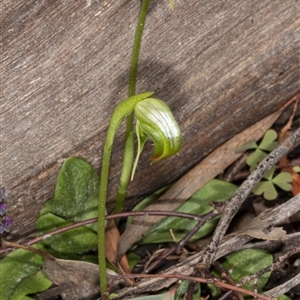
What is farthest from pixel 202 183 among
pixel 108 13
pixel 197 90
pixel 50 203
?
pixel 108 13

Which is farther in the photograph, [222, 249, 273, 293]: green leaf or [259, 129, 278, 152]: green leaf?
[259, 129, 278, 152]: green leaf

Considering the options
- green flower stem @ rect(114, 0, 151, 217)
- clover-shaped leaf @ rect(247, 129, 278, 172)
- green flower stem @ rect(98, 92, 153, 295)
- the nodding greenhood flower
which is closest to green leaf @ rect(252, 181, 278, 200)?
clover-shaped leaf @ rect(247, 129, 278, 172)

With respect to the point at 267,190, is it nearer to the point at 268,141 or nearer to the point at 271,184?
the point at 271,184

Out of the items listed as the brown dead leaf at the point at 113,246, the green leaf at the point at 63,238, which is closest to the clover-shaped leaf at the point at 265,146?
the brown dead leaf at the point at 113,246

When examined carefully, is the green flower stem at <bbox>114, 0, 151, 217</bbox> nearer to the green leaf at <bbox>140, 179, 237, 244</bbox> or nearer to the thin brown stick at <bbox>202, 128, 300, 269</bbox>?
the green leaf at <bbox>140, 179, 237, 244</bbox>

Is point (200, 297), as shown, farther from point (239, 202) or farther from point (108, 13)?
point (108, 13)

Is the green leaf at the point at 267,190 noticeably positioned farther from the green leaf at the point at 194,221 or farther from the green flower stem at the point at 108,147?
the green flower stem at the point at 108,147

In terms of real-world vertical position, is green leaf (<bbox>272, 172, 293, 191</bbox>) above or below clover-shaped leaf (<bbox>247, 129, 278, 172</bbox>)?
below

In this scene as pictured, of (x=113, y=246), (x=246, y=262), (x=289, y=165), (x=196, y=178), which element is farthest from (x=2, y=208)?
(x=289, y=165)
